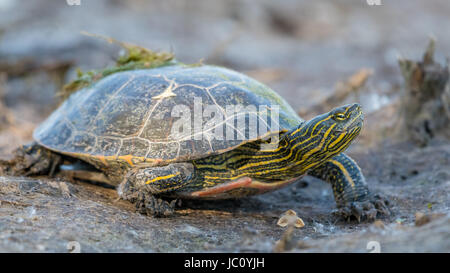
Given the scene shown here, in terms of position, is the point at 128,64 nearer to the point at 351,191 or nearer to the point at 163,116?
the point at 163,116

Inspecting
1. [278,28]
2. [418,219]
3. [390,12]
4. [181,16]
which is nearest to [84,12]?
[181,16]

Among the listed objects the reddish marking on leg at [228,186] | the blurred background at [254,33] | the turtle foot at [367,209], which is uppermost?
the blurred background at [254,33]

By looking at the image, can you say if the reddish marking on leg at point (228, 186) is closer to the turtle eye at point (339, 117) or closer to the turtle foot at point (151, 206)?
the turtle foot at point (151, 206)

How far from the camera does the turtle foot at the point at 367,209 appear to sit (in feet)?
14.4

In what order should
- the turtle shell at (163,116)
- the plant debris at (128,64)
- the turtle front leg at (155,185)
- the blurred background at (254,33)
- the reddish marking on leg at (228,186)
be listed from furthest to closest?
the blurred background at (254,33), the plant debris at (128,64), the reddish marking on leg at (228,186), the turtle shell at (163,116), the turtle front leg at (155,185)

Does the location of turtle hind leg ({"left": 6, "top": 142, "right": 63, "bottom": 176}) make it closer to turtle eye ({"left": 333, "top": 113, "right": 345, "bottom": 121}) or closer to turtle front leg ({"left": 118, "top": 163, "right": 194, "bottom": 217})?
turtle front leg ({"left": 118, "top": 163, "right": 194, "bottom": 217})

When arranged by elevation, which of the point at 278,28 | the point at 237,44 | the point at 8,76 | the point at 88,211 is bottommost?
the point at 88,211

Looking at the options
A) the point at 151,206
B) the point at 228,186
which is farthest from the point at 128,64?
the point at 228,186

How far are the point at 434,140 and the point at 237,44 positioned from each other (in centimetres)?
1393

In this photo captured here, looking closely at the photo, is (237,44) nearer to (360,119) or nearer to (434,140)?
(434,140)

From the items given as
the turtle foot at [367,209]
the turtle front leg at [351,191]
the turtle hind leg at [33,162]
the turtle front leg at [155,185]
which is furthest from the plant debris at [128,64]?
the turtle foot at [367,209]

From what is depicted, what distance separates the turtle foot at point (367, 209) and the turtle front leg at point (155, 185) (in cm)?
180

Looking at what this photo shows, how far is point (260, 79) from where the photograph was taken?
1367cm

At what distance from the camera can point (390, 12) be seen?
23.7m
